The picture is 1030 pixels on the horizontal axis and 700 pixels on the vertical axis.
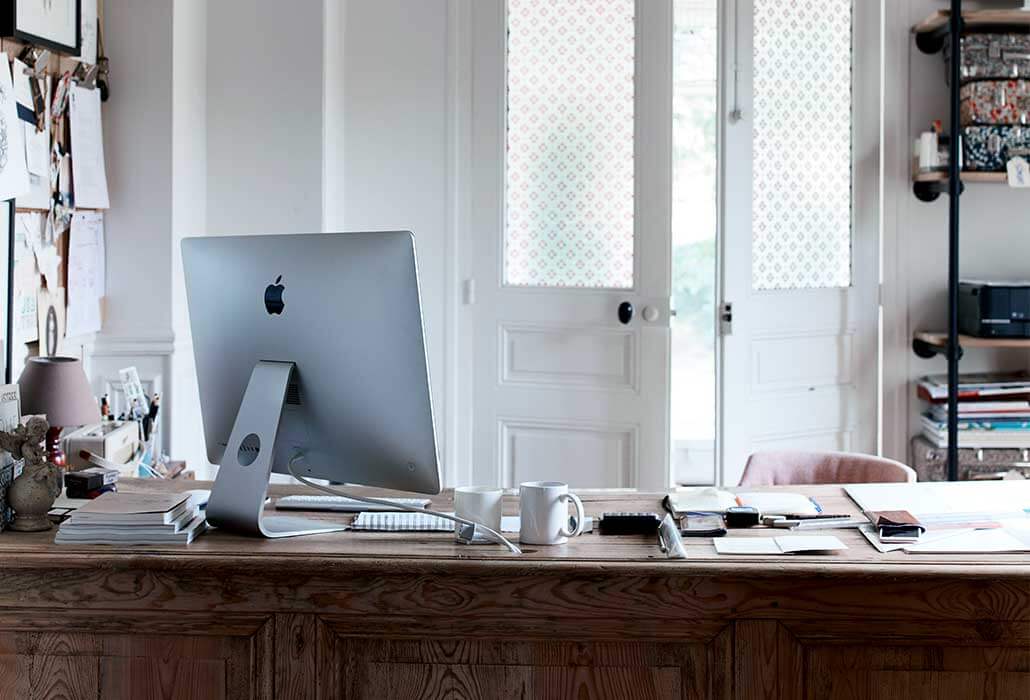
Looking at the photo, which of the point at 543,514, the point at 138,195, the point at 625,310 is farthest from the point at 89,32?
the point at 543,514

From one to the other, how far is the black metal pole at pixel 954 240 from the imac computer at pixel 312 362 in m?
2.72

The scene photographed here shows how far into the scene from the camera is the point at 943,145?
432 centimetres

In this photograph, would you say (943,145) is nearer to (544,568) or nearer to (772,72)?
(772,72)

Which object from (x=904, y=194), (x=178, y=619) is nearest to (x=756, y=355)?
→ (x=904, y=194)

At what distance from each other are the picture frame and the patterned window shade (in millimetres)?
2379

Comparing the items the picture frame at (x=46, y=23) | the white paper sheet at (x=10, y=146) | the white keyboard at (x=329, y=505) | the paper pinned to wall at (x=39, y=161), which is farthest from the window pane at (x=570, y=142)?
the white keyboard at (x=329, y=505)

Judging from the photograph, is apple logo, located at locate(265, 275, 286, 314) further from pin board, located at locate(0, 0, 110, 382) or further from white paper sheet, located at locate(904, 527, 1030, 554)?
white paper sheet, located at locate(904, 527, 1030, 554)

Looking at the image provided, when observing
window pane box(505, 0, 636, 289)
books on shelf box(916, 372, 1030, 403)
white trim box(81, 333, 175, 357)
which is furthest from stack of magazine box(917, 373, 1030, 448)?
white trim box(81, 333, 175, 357)

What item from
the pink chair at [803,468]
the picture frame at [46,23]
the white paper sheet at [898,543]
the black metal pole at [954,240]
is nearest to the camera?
the white paper sheet at [898,543]

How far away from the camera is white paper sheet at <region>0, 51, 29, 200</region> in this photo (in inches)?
106

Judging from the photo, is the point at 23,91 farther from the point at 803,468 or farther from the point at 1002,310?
the point at 1002,310

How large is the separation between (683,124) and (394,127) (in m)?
2.57

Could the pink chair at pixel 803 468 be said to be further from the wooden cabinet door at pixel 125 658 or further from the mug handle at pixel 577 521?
the wooden cabinet door at pixel 125 658

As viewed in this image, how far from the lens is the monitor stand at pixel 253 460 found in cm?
213
